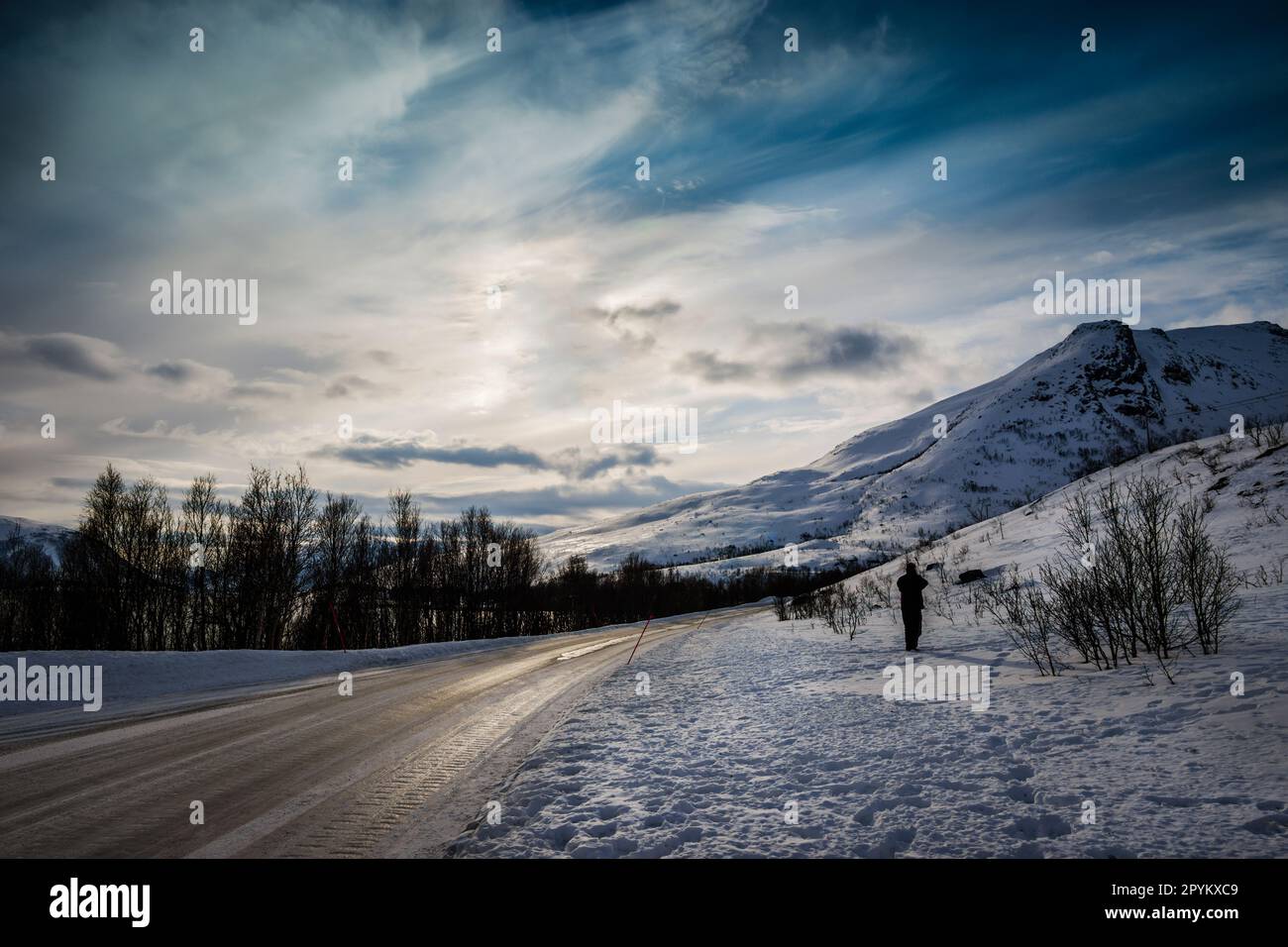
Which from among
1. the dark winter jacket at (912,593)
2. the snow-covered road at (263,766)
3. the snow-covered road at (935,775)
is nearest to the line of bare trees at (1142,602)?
the snow-covered road at (935,775)

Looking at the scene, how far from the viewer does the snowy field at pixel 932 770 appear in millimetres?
4191

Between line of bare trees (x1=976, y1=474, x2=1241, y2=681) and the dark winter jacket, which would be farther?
the dark winter jacket

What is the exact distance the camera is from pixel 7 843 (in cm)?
427

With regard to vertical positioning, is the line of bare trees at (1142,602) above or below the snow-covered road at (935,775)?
above

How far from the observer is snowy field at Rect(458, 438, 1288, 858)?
13.8ft

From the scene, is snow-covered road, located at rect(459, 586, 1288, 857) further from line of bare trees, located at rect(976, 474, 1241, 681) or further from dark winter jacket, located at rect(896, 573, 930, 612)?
dark winter jacket, located at rect(896, 573, 930, 612)

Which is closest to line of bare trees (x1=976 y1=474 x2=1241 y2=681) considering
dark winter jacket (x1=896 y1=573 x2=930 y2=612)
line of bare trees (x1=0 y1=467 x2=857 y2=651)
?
dark winter jacket (x1=896 y1=573 x2=930 y2=612)

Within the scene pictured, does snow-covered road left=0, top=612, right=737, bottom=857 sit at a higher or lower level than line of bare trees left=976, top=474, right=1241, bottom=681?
lower

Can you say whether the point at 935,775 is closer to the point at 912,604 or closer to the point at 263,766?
the point at 263,766

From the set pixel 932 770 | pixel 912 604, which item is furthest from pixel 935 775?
pixel 912 604

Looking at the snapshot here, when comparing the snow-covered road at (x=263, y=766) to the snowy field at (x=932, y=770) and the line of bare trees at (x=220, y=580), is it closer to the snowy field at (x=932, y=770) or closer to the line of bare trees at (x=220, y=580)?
the snowy field at (x=932, y=770)
